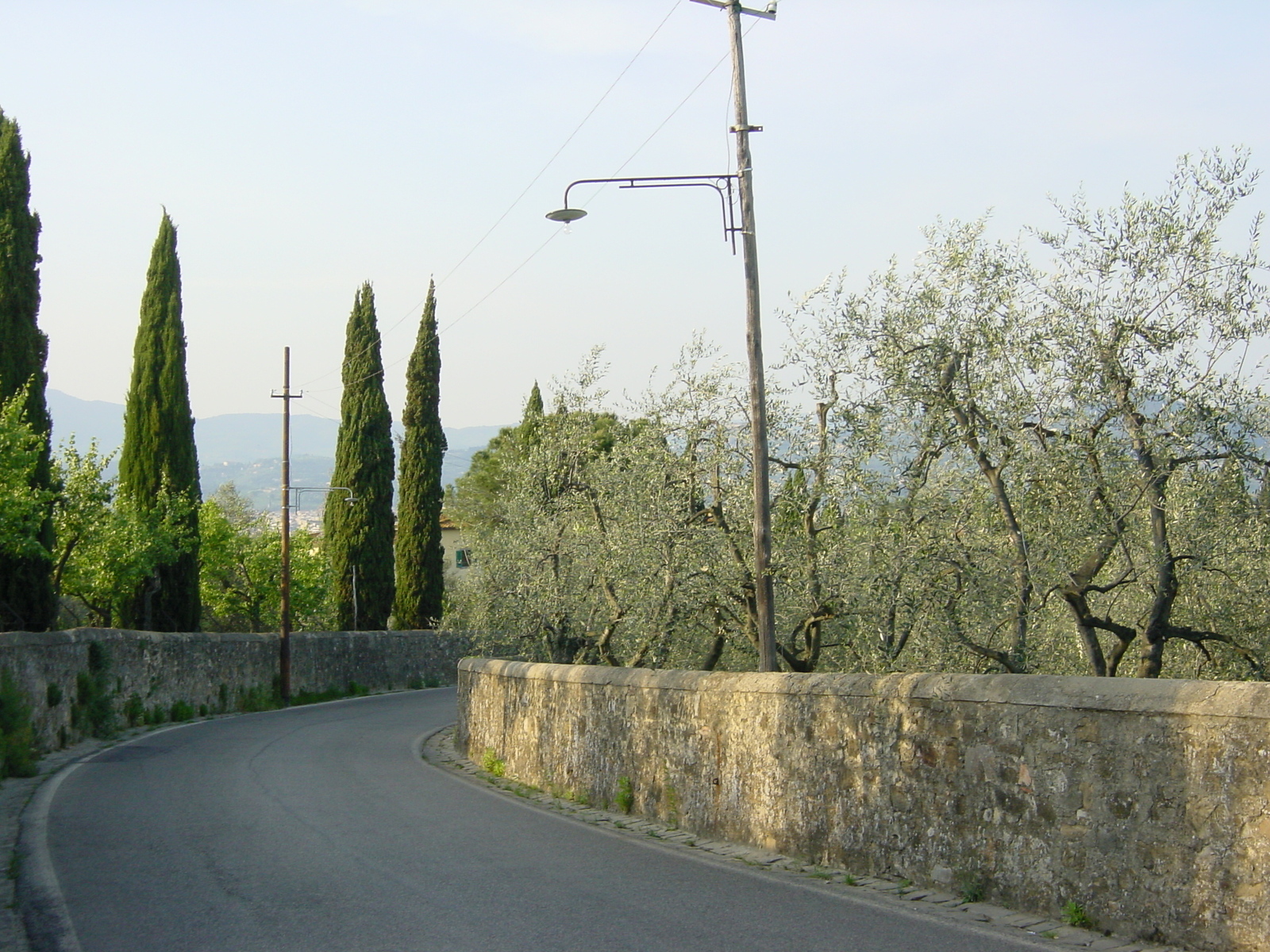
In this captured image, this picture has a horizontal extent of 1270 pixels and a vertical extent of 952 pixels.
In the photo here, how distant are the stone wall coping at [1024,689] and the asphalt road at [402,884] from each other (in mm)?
1386

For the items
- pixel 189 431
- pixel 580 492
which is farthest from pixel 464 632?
pixel 189 431

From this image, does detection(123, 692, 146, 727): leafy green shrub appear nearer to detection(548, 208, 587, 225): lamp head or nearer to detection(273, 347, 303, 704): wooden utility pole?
detection(273, 347, 303, 704): wooden utility pole

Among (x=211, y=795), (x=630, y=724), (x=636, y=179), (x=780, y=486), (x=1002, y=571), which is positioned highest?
(x=636, y=179)

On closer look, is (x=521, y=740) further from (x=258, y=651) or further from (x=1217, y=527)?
(x=258, y=651)

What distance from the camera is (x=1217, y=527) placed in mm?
9828

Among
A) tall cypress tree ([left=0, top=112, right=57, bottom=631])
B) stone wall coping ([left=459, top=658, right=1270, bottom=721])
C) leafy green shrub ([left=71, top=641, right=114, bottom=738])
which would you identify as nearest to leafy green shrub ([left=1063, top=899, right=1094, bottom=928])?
stone wall coping ([left=459, top=658, right=1270, bottom=721])

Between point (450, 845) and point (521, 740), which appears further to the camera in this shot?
point (521, 740)

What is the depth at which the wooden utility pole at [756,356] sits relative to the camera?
12266 millimetres

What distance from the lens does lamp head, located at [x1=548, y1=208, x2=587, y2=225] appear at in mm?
12797

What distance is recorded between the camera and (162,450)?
34.5m

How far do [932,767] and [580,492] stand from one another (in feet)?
34.4

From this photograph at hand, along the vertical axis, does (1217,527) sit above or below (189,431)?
below

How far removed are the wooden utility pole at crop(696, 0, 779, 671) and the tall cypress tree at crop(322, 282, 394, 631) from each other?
1307 inches

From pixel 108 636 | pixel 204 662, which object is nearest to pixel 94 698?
pixel 108 636
